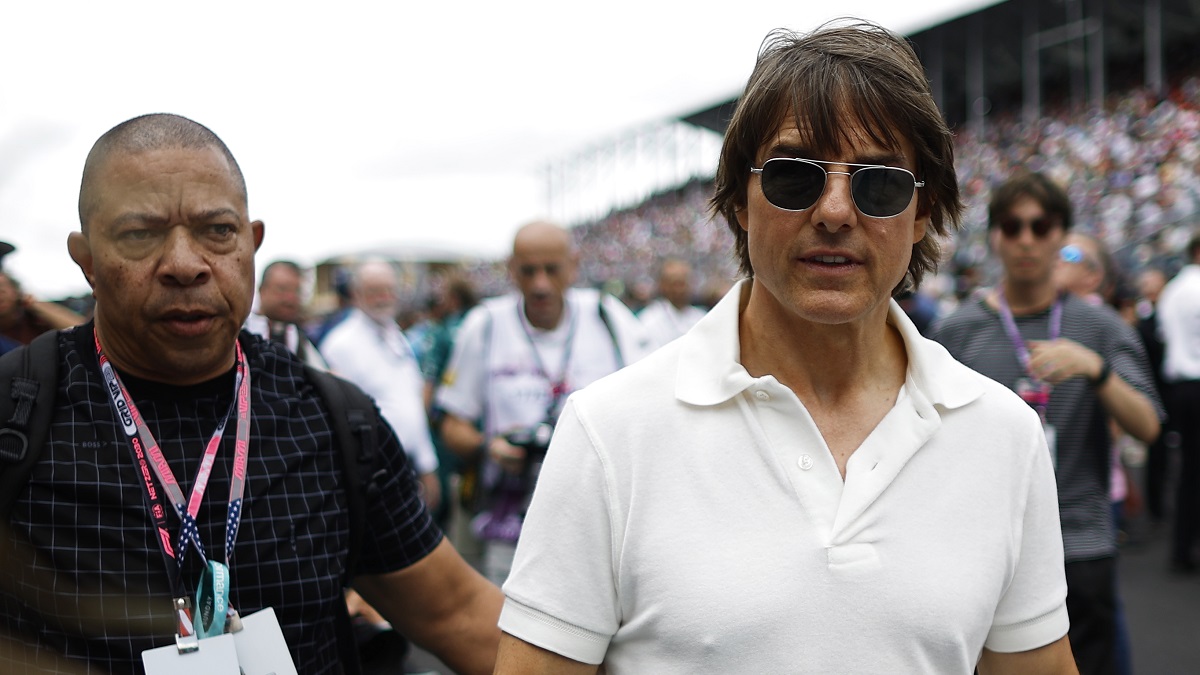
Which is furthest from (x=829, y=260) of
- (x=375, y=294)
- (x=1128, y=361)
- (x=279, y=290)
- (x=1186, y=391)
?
(x=1186, y=391)

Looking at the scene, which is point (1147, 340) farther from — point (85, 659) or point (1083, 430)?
point (85, 659)

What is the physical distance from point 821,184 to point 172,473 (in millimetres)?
1239

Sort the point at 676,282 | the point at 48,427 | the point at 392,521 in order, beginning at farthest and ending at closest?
the point at 676,282
the point at 392,521
the point at 48,427

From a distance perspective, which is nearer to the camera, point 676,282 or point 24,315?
point 24,315

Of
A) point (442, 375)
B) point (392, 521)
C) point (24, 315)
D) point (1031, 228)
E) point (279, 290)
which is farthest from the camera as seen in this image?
point (279, 290)

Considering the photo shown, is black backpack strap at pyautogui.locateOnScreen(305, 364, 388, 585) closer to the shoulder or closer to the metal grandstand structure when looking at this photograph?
the shoulder

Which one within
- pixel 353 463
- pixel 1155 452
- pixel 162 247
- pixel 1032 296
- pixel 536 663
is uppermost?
pixel 162 247

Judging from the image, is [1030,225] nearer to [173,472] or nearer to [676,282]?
[173,472]

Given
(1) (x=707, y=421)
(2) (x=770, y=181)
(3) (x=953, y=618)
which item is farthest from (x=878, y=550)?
(2) (x=770, y=181)

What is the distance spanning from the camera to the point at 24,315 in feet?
9.14

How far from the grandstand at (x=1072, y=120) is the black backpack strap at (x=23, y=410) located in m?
10.7

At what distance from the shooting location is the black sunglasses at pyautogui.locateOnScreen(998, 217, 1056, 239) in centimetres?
337

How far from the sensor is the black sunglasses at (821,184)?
1.58 meters

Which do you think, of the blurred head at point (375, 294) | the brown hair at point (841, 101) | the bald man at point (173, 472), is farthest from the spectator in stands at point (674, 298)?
the brown hair at point (841, 101)
